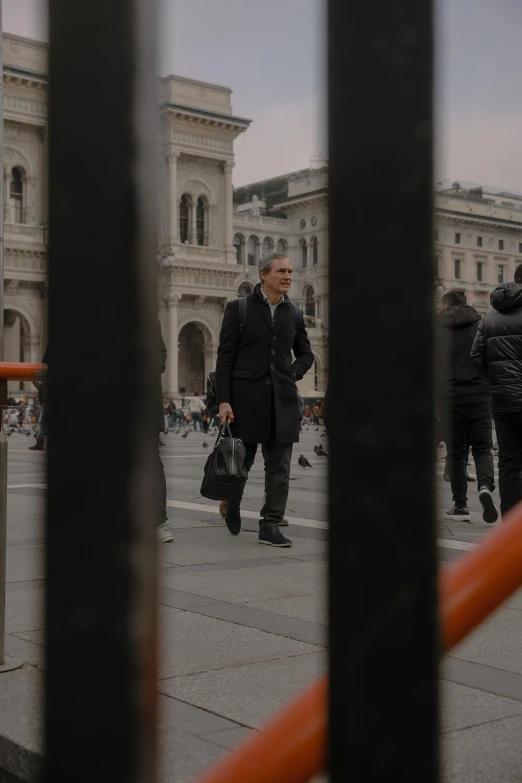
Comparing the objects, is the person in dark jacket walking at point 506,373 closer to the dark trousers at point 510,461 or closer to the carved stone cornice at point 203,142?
the dark trousers at point 510,461

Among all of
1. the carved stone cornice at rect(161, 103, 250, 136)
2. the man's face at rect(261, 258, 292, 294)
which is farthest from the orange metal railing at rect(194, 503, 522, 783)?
the carved stone cornice at rect(161, 103, 250, 136)

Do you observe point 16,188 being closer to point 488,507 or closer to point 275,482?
point 488,507

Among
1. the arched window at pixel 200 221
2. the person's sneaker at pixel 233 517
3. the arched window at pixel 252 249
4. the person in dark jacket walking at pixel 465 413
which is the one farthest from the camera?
the arched window at pixel 252 249

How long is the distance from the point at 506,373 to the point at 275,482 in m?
1.51

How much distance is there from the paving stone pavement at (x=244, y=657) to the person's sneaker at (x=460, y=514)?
129 cm

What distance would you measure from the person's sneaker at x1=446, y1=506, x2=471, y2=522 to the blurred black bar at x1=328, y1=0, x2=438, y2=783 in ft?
19.9

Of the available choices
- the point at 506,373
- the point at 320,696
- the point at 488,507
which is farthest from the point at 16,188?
the point at 320,696

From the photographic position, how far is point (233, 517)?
5.59m

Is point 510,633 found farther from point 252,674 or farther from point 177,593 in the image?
point 177,593

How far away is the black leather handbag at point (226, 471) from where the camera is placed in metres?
5.34

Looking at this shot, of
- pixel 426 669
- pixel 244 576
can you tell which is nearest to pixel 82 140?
pixel 426 669

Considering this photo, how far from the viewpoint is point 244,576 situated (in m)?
4.12

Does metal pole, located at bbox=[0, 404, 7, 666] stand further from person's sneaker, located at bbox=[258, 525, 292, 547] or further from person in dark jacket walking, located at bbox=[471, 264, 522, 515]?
person in dark jacket walking, located at bbox=[471, 264, 522, 515]

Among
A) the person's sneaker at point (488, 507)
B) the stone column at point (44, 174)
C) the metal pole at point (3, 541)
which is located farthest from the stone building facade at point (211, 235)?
the stone column at point (44, 174)
